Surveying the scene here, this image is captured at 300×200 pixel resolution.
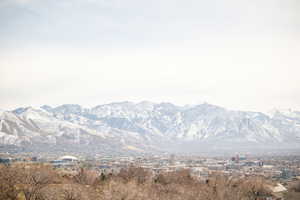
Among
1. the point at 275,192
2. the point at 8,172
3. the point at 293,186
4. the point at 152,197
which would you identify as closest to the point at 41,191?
the point at 8,172

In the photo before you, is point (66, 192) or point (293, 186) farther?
point (293, 186)

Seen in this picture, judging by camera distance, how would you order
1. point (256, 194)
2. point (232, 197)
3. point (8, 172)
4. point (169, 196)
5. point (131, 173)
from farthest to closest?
point (131, 173)
point (256, 194)
point (232, 197)
point (169, 196)
point (8, 172)

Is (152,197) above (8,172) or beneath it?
beneath

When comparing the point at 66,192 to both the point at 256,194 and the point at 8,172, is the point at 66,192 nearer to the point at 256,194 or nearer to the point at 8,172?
the point at 8,172

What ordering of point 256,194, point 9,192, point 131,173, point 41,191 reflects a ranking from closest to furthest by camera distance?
point 9,192
point 41,191
point 256,194
point 131,173

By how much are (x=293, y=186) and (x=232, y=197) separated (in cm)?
4411

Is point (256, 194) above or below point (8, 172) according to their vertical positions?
below

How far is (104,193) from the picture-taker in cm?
6794

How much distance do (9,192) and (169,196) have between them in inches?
1445

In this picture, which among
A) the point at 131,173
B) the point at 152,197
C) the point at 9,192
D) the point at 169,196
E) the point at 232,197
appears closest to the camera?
the point at 9,192

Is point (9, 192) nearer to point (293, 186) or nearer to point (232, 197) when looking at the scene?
point (232, 197)

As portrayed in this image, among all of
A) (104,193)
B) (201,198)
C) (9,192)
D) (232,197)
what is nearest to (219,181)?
(232,197)

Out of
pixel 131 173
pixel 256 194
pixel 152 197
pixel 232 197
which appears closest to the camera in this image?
pixel 152 197

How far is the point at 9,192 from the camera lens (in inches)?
2073
